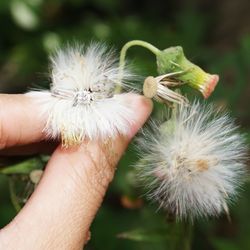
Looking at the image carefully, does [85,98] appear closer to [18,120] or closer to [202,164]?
[18,120]

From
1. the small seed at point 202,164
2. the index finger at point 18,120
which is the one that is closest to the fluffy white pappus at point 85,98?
the index finger at point 18,120

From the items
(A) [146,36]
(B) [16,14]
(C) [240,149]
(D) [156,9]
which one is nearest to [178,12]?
(D) [156,9]

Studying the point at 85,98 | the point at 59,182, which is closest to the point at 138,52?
the point at 85,98

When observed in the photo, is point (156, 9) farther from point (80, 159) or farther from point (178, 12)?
point (80, 159)

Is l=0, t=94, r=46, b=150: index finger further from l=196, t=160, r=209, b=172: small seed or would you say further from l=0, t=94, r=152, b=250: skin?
l=196, t=160, r=209, b=172: small seed

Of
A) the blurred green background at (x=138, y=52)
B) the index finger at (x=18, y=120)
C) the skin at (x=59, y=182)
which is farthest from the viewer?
the blurred green background at (x=138, y=52)

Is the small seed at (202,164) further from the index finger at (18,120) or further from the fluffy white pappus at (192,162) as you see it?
the index finger at (18,120)

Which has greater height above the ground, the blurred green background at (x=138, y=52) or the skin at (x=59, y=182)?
the blurred green background at (x=138, y=52)
